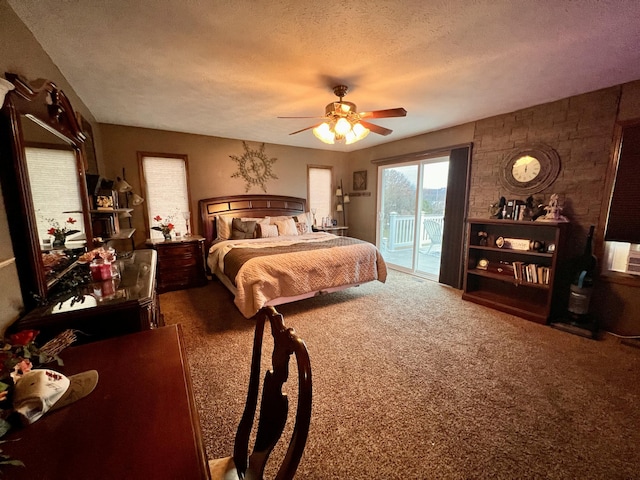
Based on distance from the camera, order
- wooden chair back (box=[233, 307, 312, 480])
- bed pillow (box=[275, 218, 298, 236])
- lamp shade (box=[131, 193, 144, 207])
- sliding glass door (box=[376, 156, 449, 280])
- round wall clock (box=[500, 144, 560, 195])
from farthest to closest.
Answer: bed pillow (box=[275, 218, 298, 236])
sliding glass door (box=[376, 156, 449, 280])
lamp shade (box=[131, 193, 144, 207])
round wall clock (box=[500, 144, 560, 195])
wooden chair back (box=[233, 307, 312, 480])

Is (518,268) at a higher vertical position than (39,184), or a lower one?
lower

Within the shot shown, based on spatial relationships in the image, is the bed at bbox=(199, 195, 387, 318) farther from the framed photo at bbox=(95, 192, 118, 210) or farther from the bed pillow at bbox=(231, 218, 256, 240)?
the framed photo at bbox=(95, 192, 118, 210)

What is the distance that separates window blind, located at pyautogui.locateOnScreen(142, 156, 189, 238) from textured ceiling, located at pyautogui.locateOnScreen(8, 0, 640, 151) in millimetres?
1057

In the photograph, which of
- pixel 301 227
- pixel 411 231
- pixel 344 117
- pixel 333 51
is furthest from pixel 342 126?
pixel 411 231

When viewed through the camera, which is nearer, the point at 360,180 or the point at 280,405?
the point at 280,405

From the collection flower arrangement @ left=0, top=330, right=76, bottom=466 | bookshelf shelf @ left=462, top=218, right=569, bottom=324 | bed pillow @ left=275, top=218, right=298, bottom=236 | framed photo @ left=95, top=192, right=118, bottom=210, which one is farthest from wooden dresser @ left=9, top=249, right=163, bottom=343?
bookshelf shelf @ left=462, top=218, right=569, bottom=324

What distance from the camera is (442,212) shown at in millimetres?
4359

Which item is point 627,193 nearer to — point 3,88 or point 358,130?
point 358,130

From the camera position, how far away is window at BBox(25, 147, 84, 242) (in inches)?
55.9

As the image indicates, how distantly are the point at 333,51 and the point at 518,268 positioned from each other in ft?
10.3

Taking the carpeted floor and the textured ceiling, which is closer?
the carpeted floor

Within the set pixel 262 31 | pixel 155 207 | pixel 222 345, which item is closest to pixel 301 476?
pixel 222 345

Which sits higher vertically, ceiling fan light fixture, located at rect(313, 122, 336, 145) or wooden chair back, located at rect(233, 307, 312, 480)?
ceiling fan light fixture, located at rect(313, 122, 336, 145)

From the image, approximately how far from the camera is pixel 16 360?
0.85 metres
